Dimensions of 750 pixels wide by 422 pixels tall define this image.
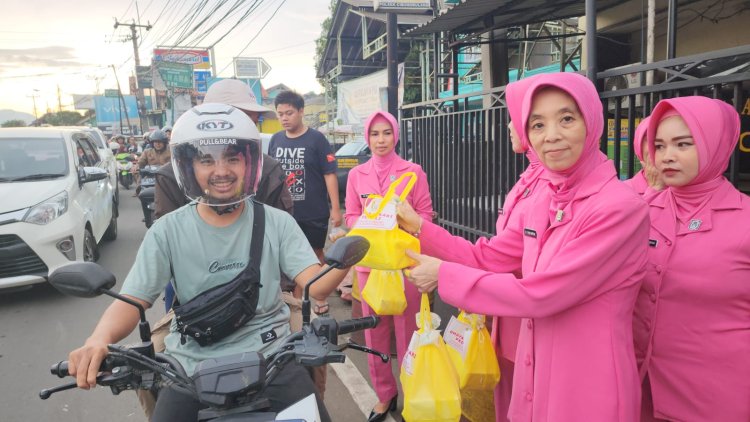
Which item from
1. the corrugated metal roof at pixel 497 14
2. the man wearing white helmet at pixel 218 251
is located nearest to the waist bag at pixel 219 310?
the man wearing white helmet at pixel 218 251

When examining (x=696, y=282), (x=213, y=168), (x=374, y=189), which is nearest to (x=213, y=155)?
(x=213, y=168)

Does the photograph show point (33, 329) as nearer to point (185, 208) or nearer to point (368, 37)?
point (185, 208)

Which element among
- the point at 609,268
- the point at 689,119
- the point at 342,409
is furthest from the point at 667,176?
the point at 342,409

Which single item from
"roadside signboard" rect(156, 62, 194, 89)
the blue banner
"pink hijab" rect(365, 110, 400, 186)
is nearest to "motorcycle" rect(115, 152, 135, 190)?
"roadside signboard" rect(156, 62, 194, 89)

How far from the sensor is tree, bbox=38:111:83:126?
6800cm

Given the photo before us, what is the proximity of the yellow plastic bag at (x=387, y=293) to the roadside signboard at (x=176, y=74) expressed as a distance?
1160 inches

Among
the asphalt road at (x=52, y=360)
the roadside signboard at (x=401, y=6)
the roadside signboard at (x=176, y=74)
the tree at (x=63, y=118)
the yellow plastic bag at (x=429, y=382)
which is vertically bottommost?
the asphalt road at (x=52, y=360)

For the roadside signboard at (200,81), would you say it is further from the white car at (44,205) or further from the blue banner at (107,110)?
the blue banner at (107,110)

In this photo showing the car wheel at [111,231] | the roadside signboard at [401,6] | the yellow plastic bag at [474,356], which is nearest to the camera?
the yellow plastic bag at [474,356]

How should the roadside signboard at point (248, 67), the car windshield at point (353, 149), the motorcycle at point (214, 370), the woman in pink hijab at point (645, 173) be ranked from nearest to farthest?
the motorcycle at point (214, 370) → the woman in pink hijab at point (645, 173) → the car windshield at point (353, 149) → the roadside signboard at point (248, 67)

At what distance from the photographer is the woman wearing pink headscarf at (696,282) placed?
1.79 m

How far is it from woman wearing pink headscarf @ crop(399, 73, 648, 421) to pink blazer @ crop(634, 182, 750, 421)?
1.01 feet

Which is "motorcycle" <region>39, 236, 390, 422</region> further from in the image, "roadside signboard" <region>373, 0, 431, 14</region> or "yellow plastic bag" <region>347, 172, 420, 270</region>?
"roadside signboard" <region>373, 0, 431, 14</region>

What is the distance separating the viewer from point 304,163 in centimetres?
450
